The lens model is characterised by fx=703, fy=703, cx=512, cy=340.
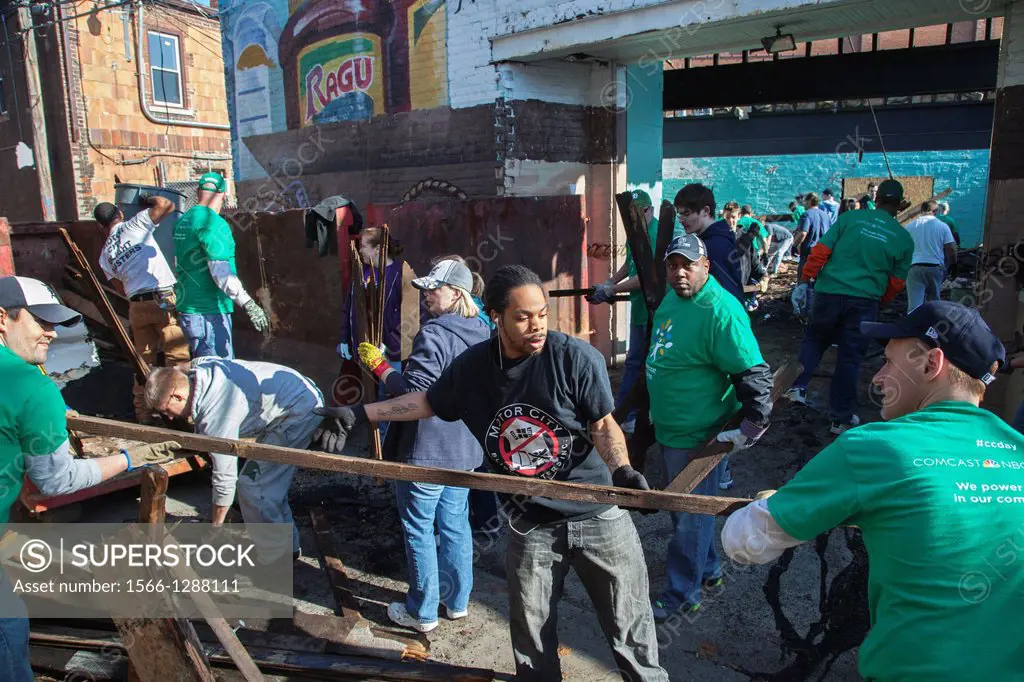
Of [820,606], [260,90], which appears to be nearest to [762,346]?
[820,606]

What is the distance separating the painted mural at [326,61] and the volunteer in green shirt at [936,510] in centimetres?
739

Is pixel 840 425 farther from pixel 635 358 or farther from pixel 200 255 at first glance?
pixel 200 255

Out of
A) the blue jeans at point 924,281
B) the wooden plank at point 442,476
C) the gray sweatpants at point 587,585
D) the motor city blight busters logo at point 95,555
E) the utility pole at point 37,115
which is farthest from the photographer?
the utility pole at point 37,115

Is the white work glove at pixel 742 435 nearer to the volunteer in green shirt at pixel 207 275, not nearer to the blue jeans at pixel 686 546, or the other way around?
the blue jeans at pixel 686 546

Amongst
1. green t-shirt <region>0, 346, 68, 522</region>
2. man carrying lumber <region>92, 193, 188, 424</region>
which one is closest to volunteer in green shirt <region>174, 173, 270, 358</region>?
man carrying lumber <region>92, 193, 188, 424</region>

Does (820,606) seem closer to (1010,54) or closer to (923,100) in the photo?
(1010,54)

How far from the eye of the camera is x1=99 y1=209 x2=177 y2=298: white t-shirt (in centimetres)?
651

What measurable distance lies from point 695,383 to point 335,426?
176cm

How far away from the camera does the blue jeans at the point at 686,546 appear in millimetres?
3570

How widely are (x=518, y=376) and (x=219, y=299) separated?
448 centimetres

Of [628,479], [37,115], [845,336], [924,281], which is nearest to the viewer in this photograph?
[628,479]

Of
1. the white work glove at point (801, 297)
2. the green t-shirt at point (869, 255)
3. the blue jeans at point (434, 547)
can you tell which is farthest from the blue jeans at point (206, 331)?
the white work glove at point (801, 297)

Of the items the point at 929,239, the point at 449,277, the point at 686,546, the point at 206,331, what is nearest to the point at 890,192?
the point at 929,239

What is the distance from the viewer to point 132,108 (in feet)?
58.7
